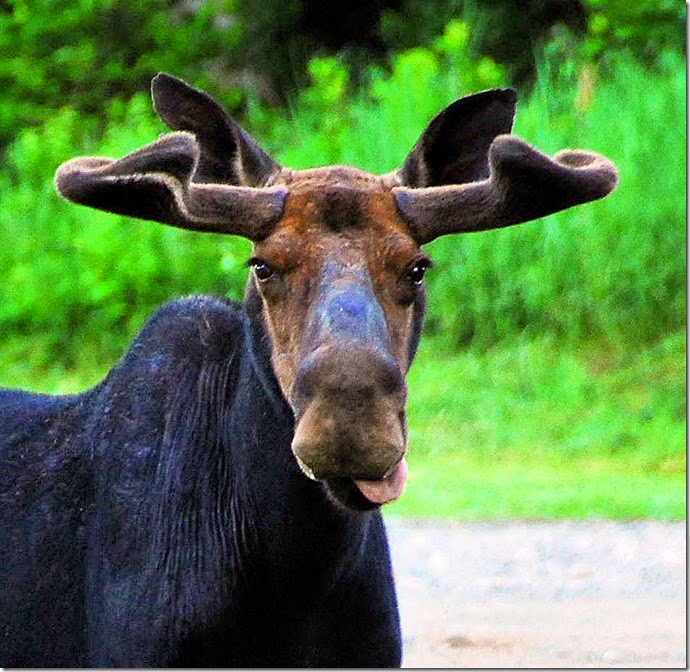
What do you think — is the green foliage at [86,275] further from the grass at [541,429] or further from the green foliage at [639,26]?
the green foliage at [639,26]

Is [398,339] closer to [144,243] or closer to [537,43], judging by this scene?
[144,243]

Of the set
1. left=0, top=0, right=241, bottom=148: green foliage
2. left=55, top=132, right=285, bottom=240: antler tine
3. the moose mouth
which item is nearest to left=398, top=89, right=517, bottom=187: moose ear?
left=55, top=132, right=285, bottom=240: antler tine

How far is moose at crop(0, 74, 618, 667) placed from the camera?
13.9 ft

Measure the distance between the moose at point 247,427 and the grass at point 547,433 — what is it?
5256 millimetres

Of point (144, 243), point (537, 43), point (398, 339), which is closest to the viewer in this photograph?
point (398, 339)

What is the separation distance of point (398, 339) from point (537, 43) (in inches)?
534

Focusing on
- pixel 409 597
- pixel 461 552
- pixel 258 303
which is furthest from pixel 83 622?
pixel 461 552

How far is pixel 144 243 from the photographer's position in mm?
13977

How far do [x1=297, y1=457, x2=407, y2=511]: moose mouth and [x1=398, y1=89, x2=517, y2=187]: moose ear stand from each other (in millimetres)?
962

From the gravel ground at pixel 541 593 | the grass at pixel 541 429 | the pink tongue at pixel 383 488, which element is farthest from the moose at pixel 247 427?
the grass at pixel 541 429

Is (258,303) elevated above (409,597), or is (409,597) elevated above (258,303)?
(258,303)

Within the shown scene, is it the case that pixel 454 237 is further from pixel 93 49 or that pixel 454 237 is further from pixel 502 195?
pixel 502 195

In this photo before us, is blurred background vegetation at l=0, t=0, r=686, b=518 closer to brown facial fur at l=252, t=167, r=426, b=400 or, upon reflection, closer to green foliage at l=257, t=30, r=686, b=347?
green foliage at l=257, t=30, r=686, b=347

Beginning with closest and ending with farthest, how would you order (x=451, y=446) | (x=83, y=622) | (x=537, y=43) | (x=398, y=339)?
(x=398, y=339) → (x=83, y=622) → (x=451, y=446) → (x=537, y=43)
